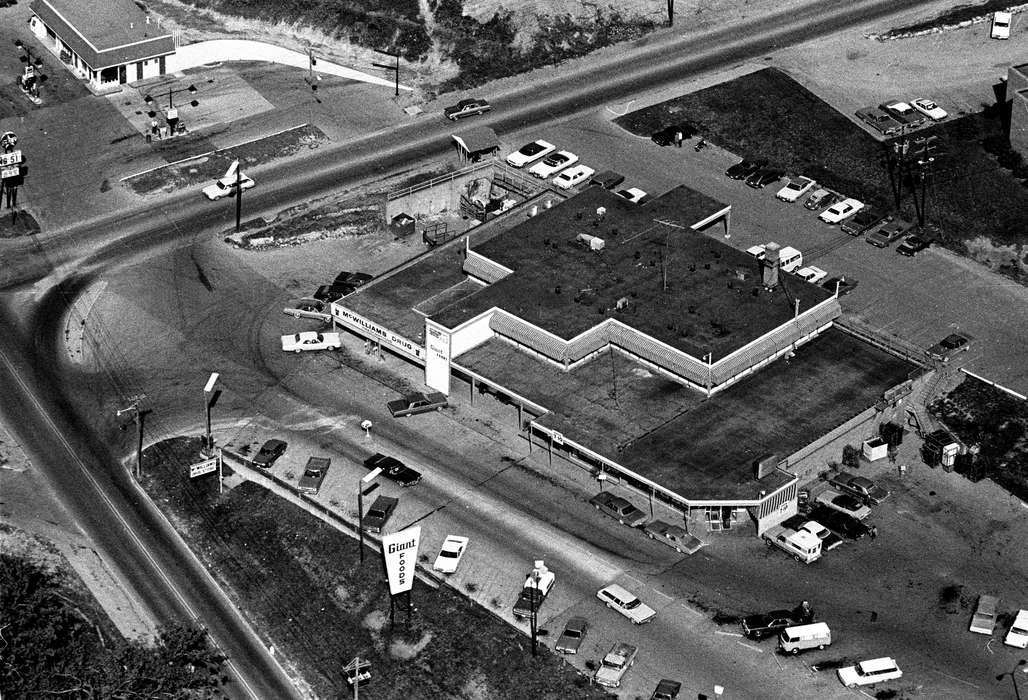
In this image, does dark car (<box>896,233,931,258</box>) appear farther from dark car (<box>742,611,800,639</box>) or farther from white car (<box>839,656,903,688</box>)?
white car (<box>839,656,903,688</box>)

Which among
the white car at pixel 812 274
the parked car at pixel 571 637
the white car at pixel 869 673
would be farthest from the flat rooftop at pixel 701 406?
the white car at pixel 869 673

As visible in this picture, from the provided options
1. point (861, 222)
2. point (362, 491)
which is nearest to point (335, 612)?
point (362, 491)

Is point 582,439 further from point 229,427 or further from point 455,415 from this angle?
point 229,427

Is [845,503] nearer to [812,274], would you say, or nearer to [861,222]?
[812,274]

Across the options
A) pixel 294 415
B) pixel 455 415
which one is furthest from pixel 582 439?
pixel 294 415

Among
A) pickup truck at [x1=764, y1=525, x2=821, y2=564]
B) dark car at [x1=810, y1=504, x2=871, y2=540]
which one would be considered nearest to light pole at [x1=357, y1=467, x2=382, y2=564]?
pickup truck at [x1=764, y1=525, x2=821, y2=564]
